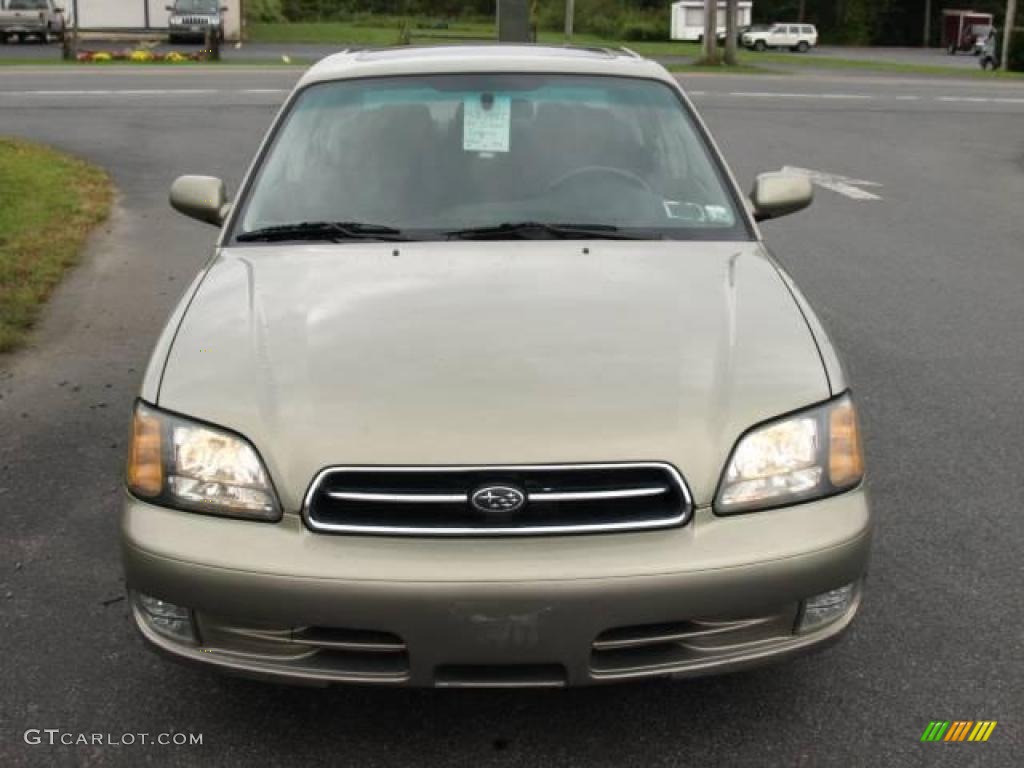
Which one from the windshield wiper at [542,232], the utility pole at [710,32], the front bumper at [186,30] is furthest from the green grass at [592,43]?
the windshield wiper at [542,232]

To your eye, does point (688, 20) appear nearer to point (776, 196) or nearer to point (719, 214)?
point (776, 196)

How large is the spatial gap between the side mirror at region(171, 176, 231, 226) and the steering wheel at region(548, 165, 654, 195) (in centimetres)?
119

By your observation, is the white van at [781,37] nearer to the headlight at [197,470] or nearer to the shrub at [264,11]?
the shrub at [264,11]

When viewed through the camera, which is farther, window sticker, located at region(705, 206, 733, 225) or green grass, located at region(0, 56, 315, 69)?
green grass, located at region(0, 56, 315, 69)

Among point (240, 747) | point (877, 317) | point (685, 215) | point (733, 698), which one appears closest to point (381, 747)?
point (240, 747)

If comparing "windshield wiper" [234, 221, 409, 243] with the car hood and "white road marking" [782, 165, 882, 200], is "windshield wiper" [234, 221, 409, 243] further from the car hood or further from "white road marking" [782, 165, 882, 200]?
"white road marking" [782, 165, 882, 200]

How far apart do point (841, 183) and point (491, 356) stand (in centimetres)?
1045

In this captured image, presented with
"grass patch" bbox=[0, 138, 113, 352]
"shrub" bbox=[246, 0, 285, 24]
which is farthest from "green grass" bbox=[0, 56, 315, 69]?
"shrub" bbox=[246, 0, 285, 24]

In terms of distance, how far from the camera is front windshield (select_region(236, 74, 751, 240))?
3.96 m

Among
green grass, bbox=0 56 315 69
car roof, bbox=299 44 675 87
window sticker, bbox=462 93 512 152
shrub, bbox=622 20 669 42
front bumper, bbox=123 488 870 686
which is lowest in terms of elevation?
front bumper, bbox=123 488 870 686

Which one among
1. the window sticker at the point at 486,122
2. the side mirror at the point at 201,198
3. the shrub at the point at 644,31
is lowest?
the side mirror at the point at 201,198

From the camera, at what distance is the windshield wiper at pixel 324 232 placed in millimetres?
3836

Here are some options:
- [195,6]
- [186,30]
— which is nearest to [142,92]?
[186,30]

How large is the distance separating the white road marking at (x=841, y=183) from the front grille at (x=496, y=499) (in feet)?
31.3
